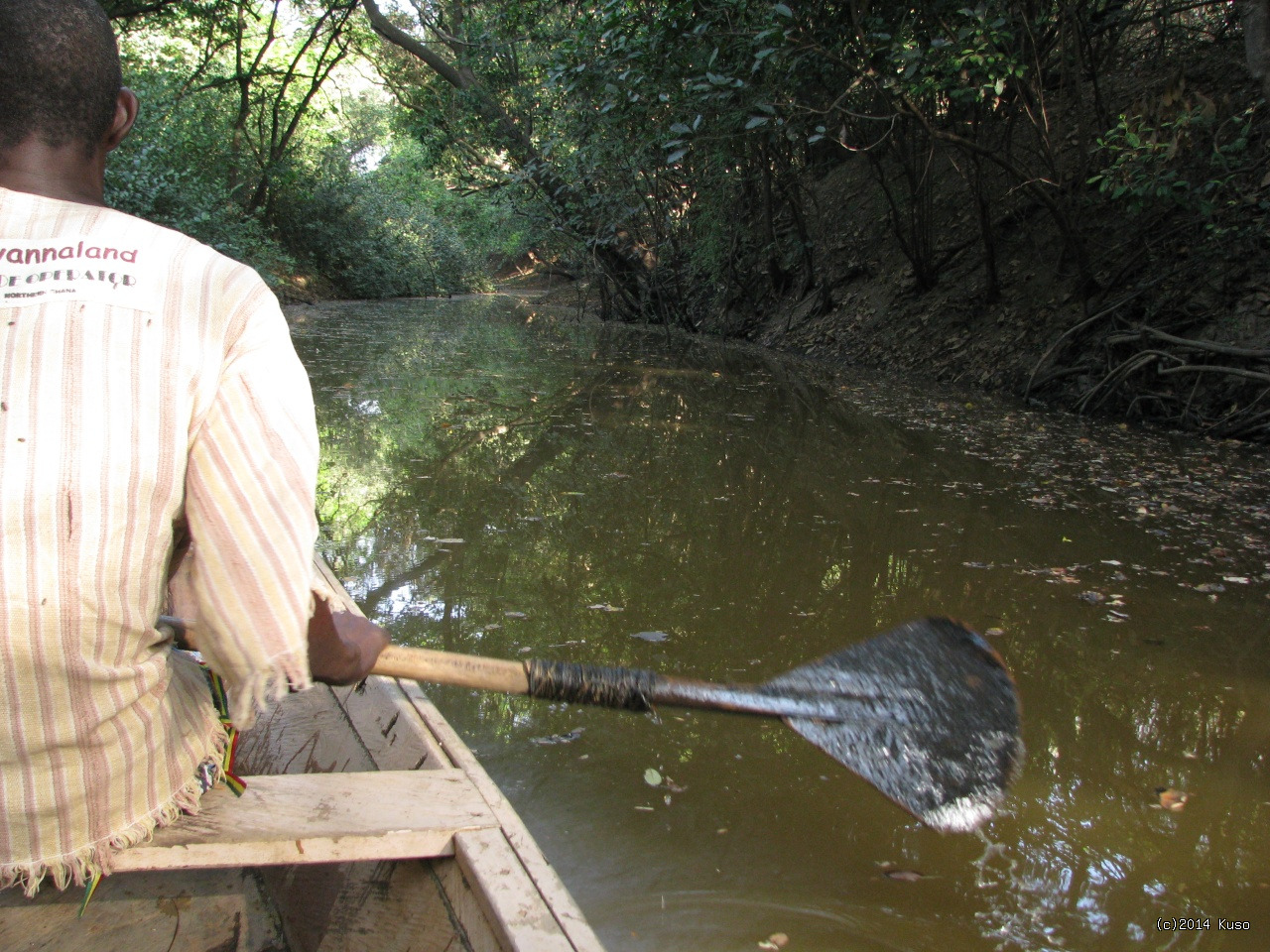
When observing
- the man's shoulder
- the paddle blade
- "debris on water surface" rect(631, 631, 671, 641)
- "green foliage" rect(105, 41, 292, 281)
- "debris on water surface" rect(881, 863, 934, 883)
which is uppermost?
"green foliage" rect(105, 41, 292, 281)

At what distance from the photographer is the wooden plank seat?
146 centimetres

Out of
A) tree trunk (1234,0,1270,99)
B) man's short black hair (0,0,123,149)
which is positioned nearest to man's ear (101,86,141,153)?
man's short black hair (0,0,123,149)

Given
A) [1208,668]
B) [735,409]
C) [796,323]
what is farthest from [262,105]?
[1208,668]

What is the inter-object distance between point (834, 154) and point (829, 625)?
13526mm

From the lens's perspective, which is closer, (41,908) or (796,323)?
(41,908)

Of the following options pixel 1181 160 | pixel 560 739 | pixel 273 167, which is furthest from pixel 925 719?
pixel 273 167

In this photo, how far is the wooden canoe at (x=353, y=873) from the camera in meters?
1.47

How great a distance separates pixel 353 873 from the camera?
6.00 ft

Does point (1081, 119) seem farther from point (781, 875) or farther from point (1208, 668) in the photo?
point (781, 875)

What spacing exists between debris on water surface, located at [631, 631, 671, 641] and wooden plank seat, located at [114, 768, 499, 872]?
1592 millimetres

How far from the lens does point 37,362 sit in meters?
1.23

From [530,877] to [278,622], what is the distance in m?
0.60

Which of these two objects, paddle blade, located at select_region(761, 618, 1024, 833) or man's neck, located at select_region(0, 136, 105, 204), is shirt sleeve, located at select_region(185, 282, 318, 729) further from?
paddle blade, located at select_region(761, 618, 1024, 833)

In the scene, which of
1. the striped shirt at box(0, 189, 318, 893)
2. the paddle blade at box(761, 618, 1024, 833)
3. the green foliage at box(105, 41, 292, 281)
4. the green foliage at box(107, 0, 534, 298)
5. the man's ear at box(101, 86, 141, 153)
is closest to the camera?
the striped shirt at box(0, 189, 318, 893)
